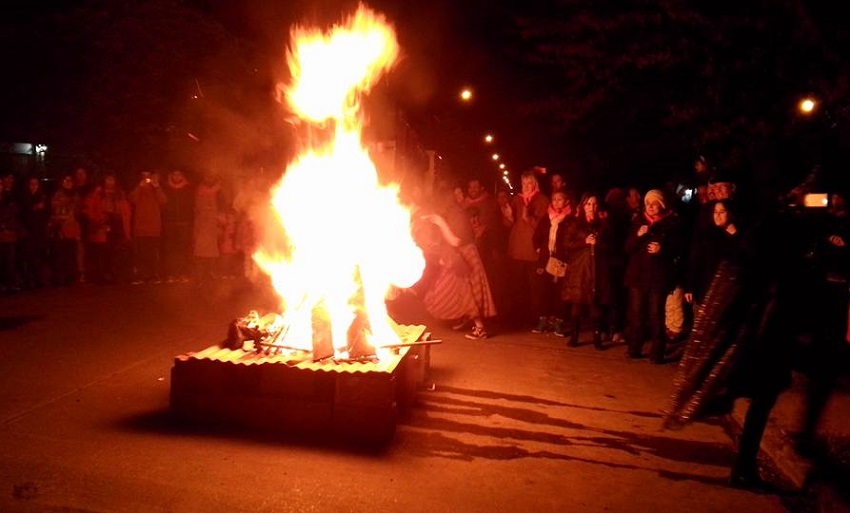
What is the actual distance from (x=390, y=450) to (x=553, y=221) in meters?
5.02

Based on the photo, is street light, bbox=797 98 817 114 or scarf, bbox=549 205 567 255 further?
scarf, bbox=549 205 567 255

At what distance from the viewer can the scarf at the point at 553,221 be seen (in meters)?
8.97

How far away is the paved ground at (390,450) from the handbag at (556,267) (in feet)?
5.64

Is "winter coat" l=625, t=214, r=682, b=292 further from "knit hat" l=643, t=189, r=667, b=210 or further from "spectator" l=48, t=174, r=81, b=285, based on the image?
"spectator" l=48, t=174, r=81, b=285

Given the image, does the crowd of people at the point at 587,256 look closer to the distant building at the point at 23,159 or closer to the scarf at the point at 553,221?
the scarf at the point at 553,221

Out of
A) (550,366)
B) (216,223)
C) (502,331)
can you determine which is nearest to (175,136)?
(216,223)

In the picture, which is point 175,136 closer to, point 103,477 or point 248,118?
point 248,118

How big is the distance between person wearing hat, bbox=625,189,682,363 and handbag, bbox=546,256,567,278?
44.5 inches

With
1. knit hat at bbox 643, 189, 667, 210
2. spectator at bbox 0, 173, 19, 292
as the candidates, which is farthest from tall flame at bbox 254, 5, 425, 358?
spectator at bbox 0, 173, 19, 292

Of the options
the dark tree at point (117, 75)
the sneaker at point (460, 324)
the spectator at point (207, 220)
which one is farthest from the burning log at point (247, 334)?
the dark tree at point (117, 75)

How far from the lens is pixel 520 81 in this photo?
65.7 ft

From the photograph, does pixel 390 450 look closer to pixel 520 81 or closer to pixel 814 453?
pixel 814 453

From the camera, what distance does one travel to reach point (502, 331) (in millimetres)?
9352

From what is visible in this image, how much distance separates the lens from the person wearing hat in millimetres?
7613
